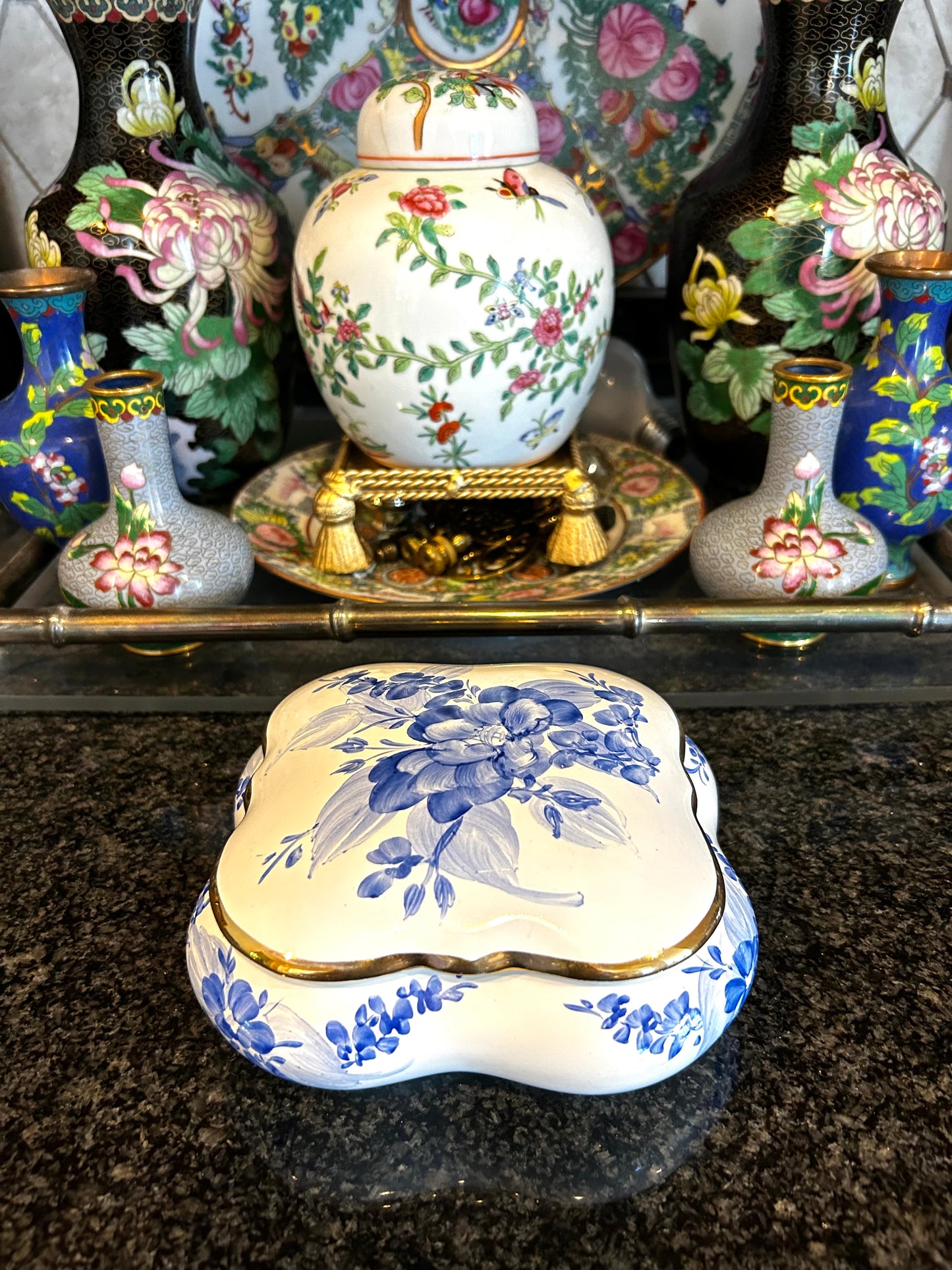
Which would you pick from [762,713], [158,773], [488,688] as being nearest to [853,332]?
[762,713]

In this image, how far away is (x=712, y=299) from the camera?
0.70 m

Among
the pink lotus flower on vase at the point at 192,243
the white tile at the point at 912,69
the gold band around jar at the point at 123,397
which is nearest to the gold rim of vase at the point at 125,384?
the gold band around jar at the point at 123,397

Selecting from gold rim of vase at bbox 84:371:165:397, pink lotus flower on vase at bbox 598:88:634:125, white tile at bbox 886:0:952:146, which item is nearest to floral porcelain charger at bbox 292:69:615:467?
gold rim of vase at bbox 84:371:165:397

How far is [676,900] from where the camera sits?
1.15ft

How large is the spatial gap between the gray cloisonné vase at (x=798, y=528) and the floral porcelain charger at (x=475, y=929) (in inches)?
10.0

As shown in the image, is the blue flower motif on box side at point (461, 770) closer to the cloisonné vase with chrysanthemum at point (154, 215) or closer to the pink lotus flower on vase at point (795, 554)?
the pink lotus flower on vase at point (795, 554)

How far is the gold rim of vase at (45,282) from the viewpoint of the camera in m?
0.61

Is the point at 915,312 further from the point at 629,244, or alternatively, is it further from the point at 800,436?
the point at 629,244

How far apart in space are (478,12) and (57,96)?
1.10 feet

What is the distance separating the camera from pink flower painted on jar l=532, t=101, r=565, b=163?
82cm

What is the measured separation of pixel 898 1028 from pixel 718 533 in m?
0.32

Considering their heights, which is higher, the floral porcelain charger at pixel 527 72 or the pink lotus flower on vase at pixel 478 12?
the pink lotus flower on vase at pixel 478 12

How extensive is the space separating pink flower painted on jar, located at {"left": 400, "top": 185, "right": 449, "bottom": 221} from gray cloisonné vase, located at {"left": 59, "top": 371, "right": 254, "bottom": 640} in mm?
174

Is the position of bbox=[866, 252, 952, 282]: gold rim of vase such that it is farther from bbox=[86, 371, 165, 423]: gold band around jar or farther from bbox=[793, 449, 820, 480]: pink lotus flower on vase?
bbox=[86, 371, 165, 423]: gold band around jar
